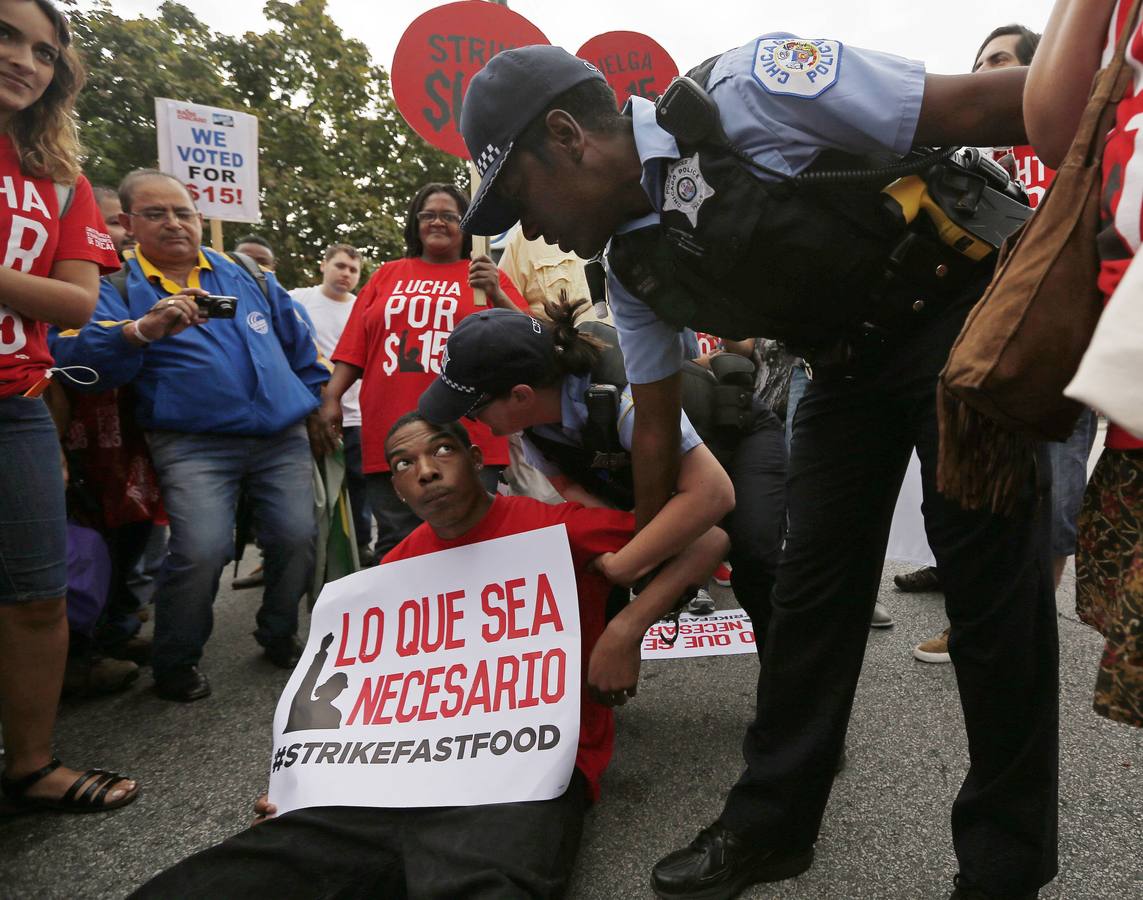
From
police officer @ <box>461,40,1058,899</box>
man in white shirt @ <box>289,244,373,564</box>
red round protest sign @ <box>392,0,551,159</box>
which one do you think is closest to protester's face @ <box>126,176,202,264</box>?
red round protest sign @ <box>392,0,551,159</box>

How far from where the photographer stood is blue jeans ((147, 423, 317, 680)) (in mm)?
2443

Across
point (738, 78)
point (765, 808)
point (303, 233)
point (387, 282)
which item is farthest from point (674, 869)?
point (303, 233)

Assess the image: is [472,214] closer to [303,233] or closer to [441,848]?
[441,848]

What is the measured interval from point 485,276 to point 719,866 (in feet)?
6.54

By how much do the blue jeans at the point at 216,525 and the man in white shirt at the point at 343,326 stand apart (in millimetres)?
1001

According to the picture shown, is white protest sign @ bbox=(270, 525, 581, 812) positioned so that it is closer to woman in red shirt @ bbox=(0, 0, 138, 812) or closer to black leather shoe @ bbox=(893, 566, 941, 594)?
woman in red shirt @ bbox=(0, 0, 138, 812)

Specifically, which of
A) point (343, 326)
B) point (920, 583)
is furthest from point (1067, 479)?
point (343, 326)

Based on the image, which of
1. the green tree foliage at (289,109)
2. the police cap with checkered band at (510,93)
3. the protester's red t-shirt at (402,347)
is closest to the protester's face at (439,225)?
the protester's red t-shirt at (402,347)

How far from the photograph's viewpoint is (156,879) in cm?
129

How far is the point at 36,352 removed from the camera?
172 cm

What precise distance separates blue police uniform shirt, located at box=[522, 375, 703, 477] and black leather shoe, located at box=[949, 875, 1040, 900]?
3.17 ft

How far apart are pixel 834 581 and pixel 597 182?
897 mm

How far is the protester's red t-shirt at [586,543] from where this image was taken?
1.67 m

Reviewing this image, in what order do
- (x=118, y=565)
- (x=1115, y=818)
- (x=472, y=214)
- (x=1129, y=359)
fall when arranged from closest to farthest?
(x=1129, y=359) → (x=472, y=214) → (x=1115, y=818) → (x=118, y=565)
